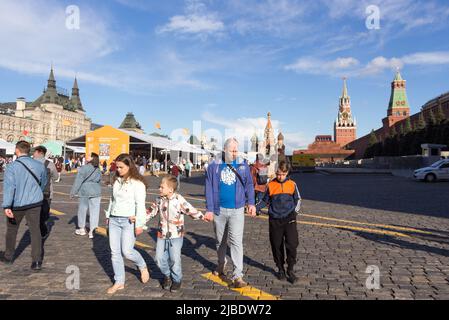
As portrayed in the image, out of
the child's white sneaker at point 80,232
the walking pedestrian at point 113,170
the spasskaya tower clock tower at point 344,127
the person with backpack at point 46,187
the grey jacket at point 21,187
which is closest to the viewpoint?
the walking pedestrian at point 113,170

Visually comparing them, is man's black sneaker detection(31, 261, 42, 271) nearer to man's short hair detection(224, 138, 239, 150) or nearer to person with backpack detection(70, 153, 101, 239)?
person with backpack detection(70, 153, 101, 239)

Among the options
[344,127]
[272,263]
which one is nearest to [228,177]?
[272,263]

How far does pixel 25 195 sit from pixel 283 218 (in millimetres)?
3698

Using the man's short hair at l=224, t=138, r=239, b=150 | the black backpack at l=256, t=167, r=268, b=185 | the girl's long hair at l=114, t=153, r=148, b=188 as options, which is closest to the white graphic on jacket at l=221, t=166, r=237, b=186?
the man's short hair at l=224, t=138, r=239, b=150

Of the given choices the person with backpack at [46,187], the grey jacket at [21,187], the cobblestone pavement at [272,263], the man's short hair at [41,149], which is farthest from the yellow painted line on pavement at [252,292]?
the man's short hair at [41,149]

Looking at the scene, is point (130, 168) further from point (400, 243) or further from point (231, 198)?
point (400, 243)

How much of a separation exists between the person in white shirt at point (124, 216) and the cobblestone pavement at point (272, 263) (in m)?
0.40

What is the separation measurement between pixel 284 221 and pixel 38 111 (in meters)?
112

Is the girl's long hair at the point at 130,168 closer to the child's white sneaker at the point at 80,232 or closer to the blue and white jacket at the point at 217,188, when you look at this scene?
the blue and white jacket at the point at 217,188

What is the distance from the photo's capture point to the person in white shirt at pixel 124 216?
469 centimetres

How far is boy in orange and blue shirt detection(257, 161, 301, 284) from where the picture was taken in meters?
5.22

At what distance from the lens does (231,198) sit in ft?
15.9

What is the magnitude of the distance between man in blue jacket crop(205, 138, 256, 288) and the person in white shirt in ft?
2.81
